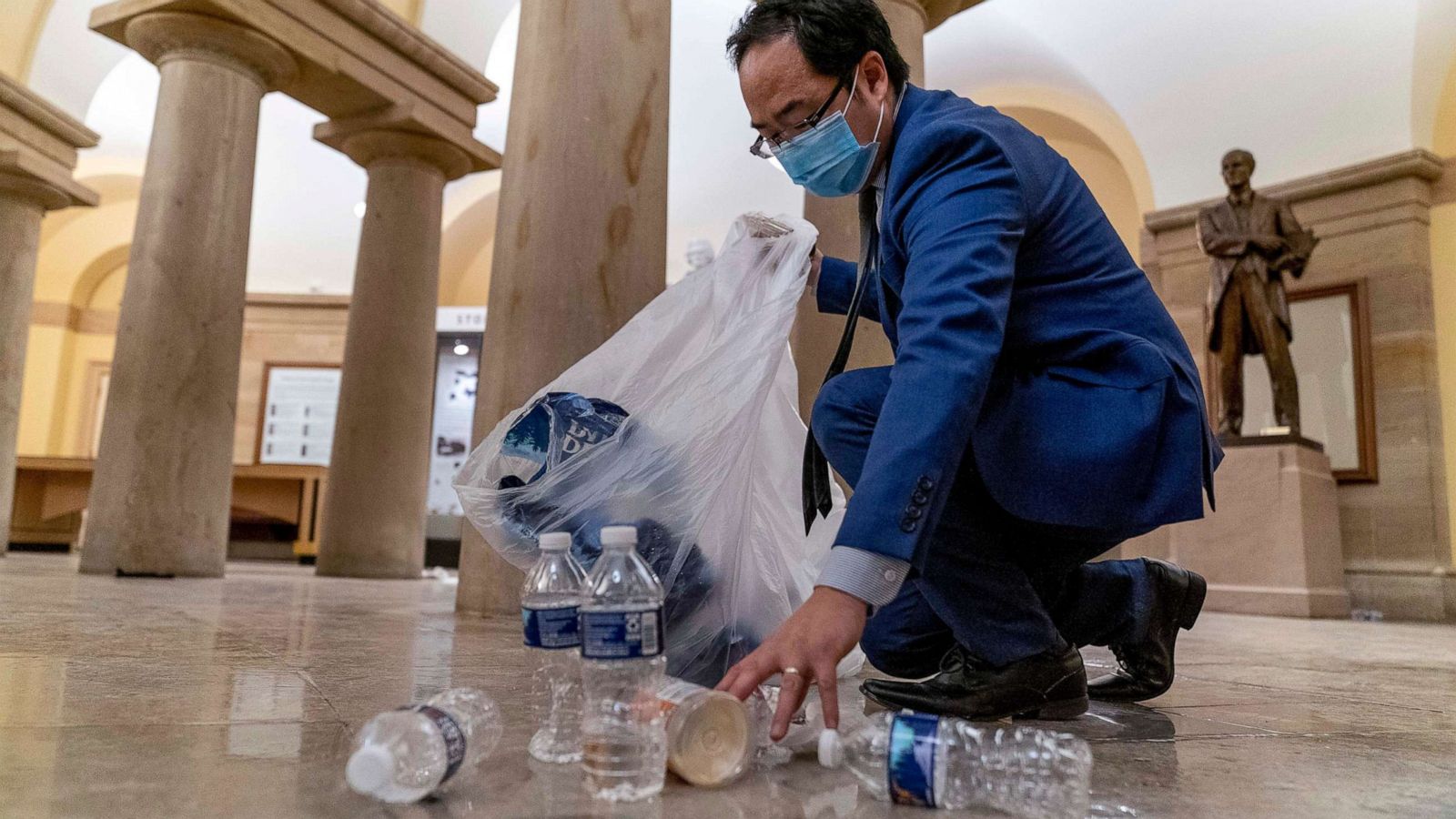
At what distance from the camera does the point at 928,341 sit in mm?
1265

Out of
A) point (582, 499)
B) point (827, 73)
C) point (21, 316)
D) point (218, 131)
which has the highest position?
point (218, 131)

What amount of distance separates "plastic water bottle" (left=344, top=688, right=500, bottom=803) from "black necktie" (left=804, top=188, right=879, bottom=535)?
0.79m

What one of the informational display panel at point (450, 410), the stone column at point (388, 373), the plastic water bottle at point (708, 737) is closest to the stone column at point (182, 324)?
the stone column at point (388, 373)

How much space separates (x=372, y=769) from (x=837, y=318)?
10.8 feet

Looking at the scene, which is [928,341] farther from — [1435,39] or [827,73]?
[1435,39]

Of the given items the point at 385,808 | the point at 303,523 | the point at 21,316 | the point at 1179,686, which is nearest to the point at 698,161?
the point at 303,523

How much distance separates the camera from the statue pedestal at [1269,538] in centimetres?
661

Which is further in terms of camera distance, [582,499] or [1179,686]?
[1179,686]

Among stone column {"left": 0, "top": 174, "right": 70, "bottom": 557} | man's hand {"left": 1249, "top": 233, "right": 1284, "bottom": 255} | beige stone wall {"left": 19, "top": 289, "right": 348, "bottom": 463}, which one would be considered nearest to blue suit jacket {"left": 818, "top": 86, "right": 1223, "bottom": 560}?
man's hand {"left": 1249, "top": 233, "right": 1284, "bottom": 255}

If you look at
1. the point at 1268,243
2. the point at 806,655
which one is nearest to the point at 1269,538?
the point at 1268,243

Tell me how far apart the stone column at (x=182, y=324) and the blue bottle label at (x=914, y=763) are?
505 cm

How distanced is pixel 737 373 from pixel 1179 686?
1.29 metres

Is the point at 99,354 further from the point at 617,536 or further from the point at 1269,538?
the point at 617,536

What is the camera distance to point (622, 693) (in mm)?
1245
